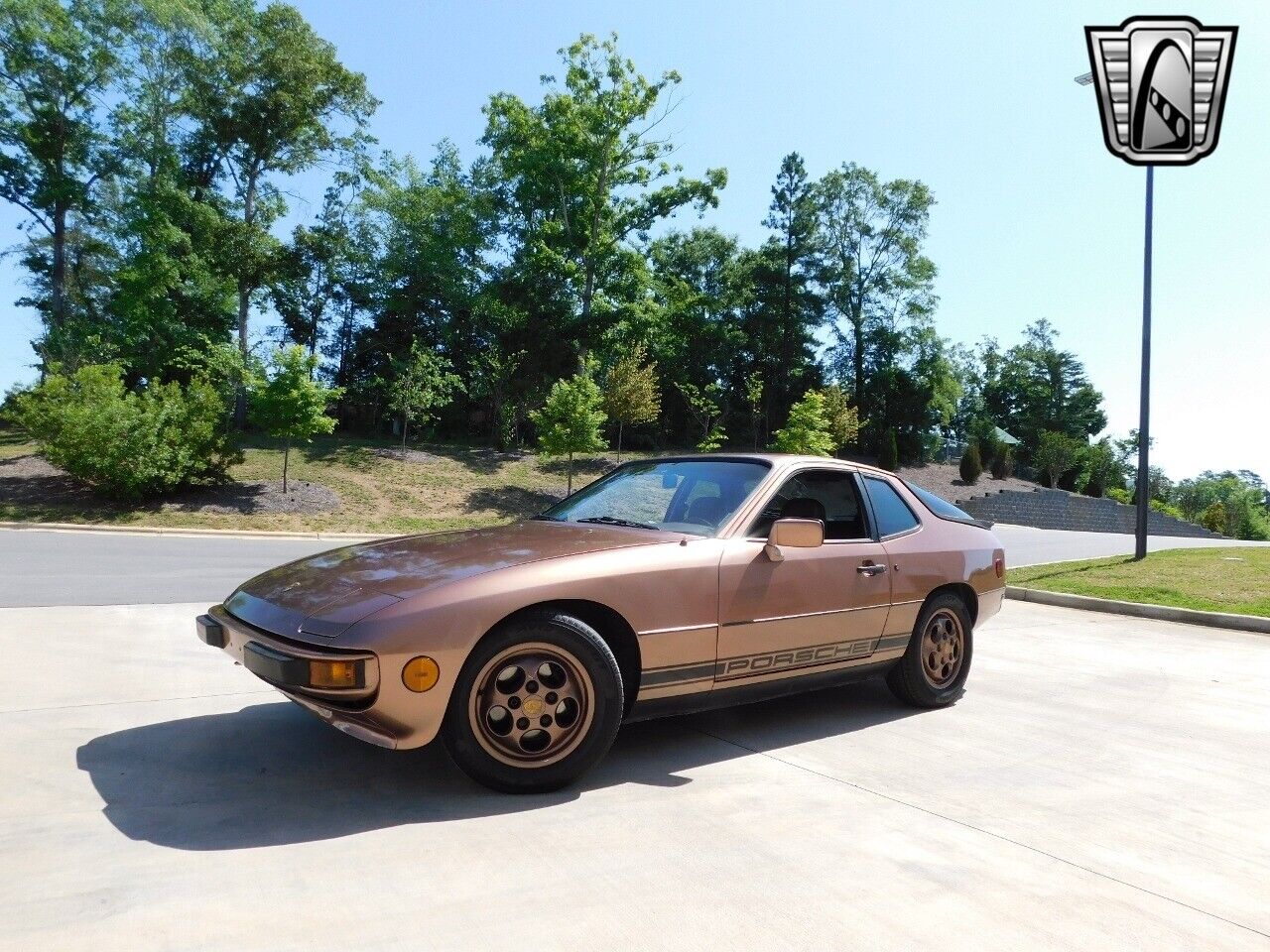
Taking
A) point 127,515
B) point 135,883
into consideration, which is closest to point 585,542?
point 135,883

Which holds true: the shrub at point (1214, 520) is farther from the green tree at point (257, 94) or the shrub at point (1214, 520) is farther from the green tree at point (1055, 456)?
the green tree at point (257, 94)

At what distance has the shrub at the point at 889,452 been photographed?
135 ft

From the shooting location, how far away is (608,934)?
2.46 metres

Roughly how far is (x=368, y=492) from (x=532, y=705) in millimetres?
20852

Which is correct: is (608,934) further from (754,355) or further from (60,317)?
(754,355)

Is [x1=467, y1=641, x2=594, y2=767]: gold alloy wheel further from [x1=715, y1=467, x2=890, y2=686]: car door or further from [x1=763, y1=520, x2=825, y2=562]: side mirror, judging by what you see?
[x1=763, y1=520, x2=825, y2=562]: side mirror

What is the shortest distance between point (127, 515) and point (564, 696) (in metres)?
18.8

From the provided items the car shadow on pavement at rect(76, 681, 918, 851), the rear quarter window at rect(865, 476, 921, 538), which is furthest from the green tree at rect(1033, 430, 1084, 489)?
the car shadow on pavement at rect(76, 681, 918, 851)

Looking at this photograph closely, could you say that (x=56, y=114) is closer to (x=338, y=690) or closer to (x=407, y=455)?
(x=407, y=455)

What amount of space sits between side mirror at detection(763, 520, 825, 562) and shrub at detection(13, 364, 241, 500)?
1910 centimetres

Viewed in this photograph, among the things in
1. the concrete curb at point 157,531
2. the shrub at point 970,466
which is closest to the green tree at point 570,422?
the concrete curb at point 157,531

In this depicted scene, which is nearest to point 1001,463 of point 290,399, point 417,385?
point 417,385

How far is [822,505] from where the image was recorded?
15.8ft

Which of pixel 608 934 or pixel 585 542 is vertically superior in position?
pixel 585 542
